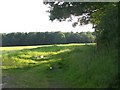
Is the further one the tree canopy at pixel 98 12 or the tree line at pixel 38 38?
the tree line at pixel 38 38

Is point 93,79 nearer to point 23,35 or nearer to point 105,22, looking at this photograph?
point 105,22

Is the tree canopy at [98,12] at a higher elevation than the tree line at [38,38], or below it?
higher

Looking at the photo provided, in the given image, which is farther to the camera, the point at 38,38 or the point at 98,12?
the point at 38,38

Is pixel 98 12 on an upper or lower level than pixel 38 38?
upper

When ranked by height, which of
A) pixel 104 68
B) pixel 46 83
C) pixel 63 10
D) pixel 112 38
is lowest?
pixel 46 83

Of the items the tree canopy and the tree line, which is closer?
the tree canopy

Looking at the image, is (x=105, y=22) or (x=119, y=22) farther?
(x=105, y=22)

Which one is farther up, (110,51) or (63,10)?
(63,10)

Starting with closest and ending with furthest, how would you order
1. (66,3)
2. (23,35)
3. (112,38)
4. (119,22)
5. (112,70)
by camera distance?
(112,70), (119,22), (112,38), (66,3), (23,35)

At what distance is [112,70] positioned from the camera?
33.9 ft

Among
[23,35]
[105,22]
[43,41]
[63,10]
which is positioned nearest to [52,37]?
[43,41]

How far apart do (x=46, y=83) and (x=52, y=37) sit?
43138 millimetres

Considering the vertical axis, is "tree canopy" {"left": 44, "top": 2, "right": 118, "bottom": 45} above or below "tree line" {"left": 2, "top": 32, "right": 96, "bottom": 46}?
above

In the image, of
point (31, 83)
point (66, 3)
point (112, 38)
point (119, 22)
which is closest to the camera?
point (119, 22)
